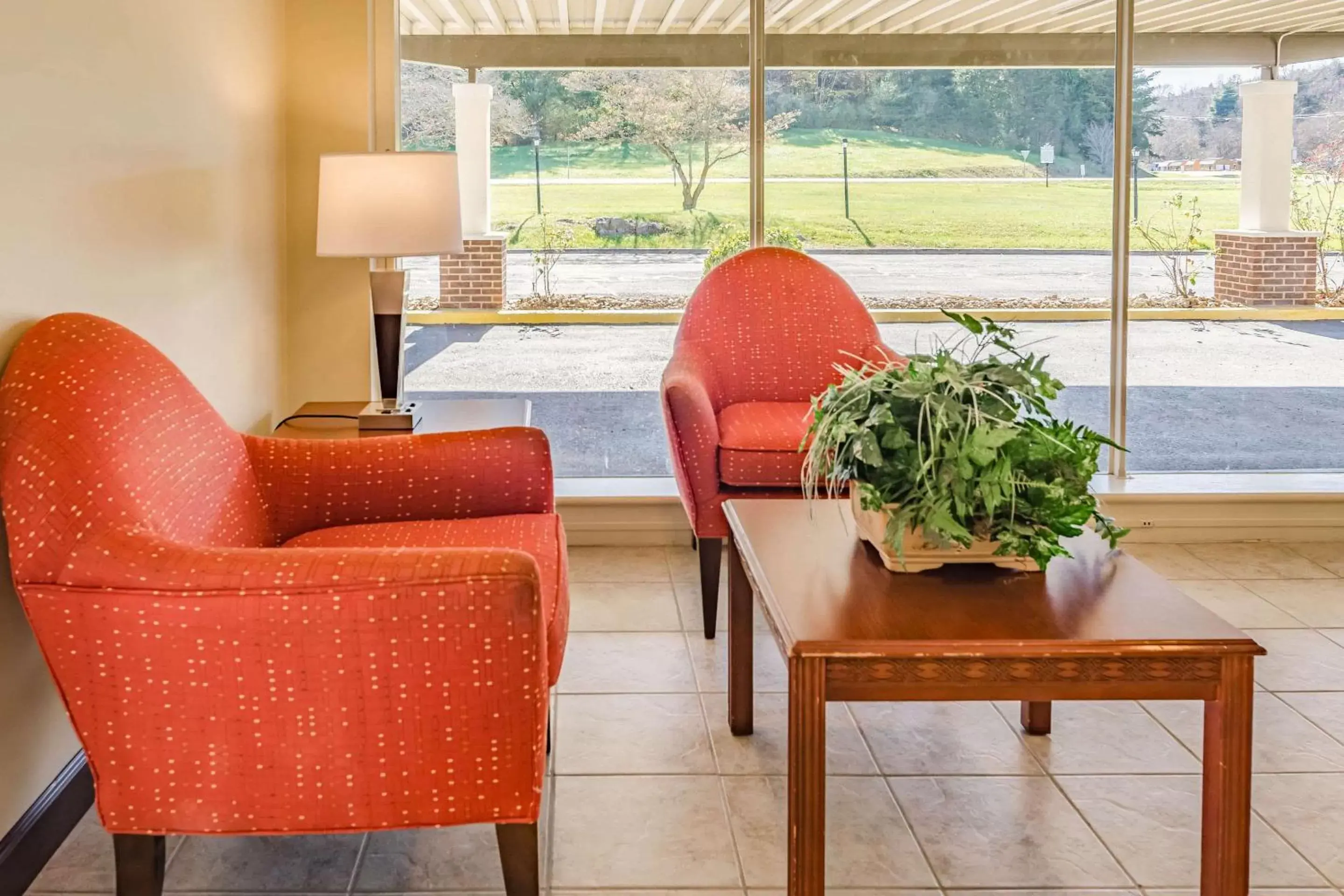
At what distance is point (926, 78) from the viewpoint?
14.4ft

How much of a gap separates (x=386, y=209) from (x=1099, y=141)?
2.55m

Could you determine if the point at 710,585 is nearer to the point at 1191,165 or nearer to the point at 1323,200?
the point at 1191,165

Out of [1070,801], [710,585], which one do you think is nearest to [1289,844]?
[1070,801]

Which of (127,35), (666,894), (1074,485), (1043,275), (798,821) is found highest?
(127,35)

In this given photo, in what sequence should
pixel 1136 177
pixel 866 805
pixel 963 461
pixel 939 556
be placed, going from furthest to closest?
1. pixel 1136 177
2. pixel 866 805
3. pixel 939 556
4. pixel 963 461

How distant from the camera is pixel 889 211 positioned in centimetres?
450

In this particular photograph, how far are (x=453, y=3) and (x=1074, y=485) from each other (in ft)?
9.74

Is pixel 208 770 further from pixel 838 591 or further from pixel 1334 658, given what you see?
pixel 1334 658

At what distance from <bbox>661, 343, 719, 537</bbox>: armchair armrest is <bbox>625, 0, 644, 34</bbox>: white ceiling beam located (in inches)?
59.4

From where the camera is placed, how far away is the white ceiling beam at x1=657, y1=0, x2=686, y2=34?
4297mm

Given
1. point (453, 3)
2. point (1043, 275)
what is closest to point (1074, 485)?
point (1043, 275)

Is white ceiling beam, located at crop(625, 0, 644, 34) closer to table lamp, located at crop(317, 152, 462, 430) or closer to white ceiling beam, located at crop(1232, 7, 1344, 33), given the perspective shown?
table lamp, located at crop(317, 152, 462, 430)

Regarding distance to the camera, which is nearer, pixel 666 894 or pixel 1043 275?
pixel 666 894

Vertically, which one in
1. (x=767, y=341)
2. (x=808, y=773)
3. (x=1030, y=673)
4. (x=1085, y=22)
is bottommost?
(x=808, y=773)
